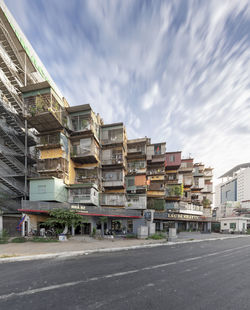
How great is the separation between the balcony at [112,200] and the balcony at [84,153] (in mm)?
7733

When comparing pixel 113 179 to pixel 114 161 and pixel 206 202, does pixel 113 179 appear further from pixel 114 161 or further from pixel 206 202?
pixel 206 202

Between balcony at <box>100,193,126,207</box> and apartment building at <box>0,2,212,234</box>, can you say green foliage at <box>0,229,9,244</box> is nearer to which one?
apartment building at <box>0,2,212,234</box>

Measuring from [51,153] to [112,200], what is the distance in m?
14.4

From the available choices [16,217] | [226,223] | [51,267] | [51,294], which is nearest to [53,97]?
[16,217]

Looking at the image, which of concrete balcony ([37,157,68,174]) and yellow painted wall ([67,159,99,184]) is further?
yellow painted wall ([67,159,99,184])

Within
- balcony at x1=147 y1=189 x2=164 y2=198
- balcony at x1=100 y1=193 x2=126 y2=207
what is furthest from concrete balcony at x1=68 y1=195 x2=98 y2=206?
balcony at x1=147 y1=189 x2=164 y2=198

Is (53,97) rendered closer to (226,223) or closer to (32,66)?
(32,66)

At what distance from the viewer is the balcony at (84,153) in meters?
28.6

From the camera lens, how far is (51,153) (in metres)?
27.0

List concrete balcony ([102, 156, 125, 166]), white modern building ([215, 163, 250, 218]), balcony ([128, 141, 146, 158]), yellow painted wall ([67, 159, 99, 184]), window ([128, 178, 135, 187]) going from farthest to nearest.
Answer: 1. white modern building ([215, 163, 250, 218])
2. balcony ([128, 141, 146, 158])
3. window ([128, 178, 135, 187])
4. concrete balcony ([102, 156, 125, 166])
5. yellow painted wall ([67, 159, 99, 184])

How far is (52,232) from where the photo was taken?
22312mm

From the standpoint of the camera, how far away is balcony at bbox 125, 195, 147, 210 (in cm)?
3281

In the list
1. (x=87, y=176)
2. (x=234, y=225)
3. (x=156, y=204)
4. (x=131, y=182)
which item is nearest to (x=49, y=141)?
(x=87, y=176)

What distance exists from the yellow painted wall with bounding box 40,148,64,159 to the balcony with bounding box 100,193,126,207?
11465 mm
